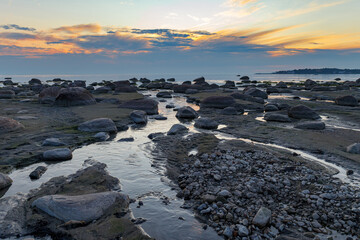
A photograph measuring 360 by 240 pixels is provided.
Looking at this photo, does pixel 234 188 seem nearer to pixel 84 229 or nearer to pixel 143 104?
pixel 84 229

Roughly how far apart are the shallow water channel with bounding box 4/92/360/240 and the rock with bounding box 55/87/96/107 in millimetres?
13532

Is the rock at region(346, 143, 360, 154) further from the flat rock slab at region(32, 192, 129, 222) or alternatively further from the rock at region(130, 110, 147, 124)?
the rock at region(130, 110, 147, 124)

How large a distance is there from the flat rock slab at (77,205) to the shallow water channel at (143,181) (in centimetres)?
85

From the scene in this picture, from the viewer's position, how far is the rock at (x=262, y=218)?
5715 millimetres

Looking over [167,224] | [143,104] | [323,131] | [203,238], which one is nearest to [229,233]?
[203,238]

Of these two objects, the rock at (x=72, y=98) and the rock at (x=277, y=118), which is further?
the rock at (x=72, y=98)

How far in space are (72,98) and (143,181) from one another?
65.7 feet

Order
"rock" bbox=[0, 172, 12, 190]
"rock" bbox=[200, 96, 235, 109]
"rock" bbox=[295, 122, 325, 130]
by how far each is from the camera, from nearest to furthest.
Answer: "rock" bbox=[0, 172, 12, 190] → "rock" bbox=[295, 122, 325, 130] → "rock" bbox=[200, 96, 235, 109]

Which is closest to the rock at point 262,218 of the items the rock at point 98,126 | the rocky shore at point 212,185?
the rocky shore at point 212,185

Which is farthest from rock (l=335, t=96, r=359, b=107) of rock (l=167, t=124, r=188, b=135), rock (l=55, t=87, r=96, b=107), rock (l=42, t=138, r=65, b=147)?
rock (l=42, t=138, r=65, b=147)

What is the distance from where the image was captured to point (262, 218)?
578 cm

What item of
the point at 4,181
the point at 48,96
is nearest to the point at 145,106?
the point at 48,96

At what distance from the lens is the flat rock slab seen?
5.66m

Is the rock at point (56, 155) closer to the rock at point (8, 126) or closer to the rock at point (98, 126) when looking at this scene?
the rock at point (98, 126)
